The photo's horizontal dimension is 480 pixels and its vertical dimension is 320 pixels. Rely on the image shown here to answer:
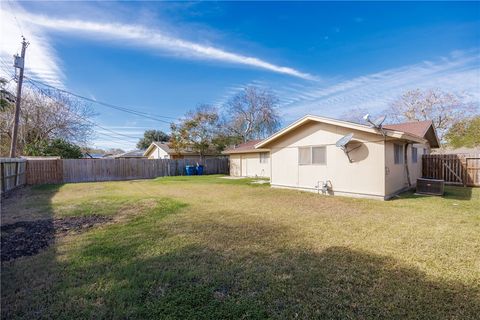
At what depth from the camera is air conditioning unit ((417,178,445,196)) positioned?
28.7 ft

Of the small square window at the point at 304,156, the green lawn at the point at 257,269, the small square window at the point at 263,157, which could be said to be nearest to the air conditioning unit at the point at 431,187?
the green lawn at the point at 257,269

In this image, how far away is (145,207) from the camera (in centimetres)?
736

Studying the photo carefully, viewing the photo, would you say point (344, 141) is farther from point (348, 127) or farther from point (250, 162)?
point (250, 162)

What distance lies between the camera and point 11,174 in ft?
35.8

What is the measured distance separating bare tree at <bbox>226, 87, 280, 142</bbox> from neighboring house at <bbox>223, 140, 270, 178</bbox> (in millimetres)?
10901

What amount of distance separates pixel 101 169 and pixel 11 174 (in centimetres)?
650

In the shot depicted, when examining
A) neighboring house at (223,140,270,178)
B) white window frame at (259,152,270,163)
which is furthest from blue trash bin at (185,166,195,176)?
white window frame at (259,152,270,163)

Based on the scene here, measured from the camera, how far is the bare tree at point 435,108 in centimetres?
2342

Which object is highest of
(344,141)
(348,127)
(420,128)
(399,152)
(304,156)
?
(420,128)

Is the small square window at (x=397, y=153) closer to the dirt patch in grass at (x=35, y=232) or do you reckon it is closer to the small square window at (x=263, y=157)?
the small square window at (x=263, y=157)

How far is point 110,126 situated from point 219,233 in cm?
3126

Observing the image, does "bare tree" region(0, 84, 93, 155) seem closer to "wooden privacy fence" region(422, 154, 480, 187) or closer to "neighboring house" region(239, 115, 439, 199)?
"neighboring house" region(239, 115, 439, 199)

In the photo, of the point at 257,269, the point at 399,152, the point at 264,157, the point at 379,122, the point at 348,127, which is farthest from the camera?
the point at 264,157

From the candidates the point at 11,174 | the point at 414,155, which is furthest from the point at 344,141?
the point at 11,174
